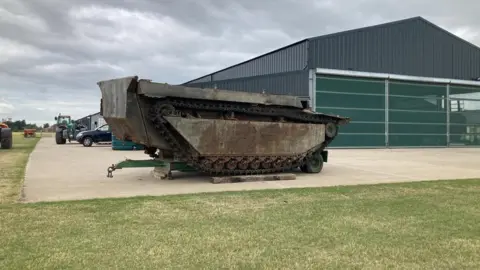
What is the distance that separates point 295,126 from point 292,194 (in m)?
3.80

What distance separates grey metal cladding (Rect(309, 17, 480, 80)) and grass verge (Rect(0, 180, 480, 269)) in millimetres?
19321

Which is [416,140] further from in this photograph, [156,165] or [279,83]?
[156,165]

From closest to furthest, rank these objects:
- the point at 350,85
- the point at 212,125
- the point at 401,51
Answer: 1. the point at 212,125
2. the point at 350,85
3. the point at 401,51

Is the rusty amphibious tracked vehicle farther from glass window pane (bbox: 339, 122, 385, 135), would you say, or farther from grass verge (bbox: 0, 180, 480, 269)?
glass window pane (bbox: 339, 122, 385, 135)

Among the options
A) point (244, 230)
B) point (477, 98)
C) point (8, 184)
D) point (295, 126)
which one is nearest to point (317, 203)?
point (244, 230)

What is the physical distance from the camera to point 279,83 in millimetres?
26375

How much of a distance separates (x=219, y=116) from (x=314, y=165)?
3.52m

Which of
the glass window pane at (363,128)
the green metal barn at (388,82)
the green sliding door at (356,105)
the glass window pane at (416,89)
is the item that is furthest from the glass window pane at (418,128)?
the glass window pane at (416,89)

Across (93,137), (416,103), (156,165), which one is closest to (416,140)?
(416,103)

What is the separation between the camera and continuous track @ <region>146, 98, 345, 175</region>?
963 cm

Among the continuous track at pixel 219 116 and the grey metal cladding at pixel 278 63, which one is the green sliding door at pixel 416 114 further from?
the continuous track at pixel 219 116

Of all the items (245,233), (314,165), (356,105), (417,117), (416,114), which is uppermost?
(356,105)

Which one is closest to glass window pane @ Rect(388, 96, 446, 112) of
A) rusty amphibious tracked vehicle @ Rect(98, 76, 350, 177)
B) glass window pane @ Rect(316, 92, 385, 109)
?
glass window pane @ Rect(316, 92, 385, 109)

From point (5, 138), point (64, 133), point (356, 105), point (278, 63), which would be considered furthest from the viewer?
point (64, 133)
